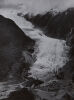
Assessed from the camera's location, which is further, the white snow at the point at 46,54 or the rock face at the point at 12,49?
the rock face at the point at 12,49

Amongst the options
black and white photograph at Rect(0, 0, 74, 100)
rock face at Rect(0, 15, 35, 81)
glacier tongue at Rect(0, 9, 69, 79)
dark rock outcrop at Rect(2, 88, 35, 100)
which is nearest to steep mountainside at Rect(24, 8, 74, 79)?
black and white photograph at Rect(0, 0, 74, 100)

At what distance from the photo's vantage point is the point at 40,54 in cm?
1412

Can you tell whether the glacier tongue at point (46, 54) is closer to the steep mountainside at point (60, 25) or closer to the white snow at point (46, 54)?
the white snow at point (46, 54)

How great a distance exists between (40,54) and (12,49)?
1.18 m

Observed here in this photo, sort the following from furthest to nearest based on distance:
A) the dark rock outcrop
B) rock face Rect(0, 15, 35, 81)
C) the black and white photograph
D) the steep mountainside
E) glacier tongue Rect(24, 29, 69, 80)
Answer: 1. the steep mountainside
2. rock face Rect(0, 15, 35, 81)
3. glacier tongue Rect(24, 29, 69, 80)
4. the black and white photograph
5. the dark rock outcrop

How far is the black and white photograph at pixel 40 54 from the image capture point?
10.7 metres

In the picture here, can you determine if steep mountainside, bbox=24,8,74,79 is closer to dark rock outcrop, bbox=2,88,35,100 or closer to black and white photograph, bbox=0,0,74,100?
black and white photograph, bbox=0,0,74,100

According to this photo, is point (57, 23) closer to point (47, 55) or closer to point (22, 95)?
point (47, 55)

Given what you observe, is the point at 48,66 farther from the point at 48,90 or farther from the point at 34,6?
the point at 34,6

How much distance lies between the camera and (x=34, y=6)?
20.8 metres

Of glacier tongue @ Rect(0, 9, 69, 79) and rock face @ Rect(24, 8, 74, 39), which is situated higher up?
rock face @ Rect(24, 8, 74, 39)

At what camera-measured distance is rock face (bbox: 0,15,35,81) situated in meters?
12.7

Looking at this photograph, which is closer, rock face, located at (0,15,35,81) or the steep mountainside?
rock face, located at (0,15,35,81)

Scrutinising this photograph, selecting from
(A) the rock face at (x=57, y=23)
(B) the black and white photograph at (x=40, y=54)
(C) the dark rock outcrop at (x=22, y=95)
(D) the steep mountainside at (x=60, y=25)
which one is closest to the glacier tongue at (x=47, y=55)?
(B) the black and white photograph at (x=40, y=54)
